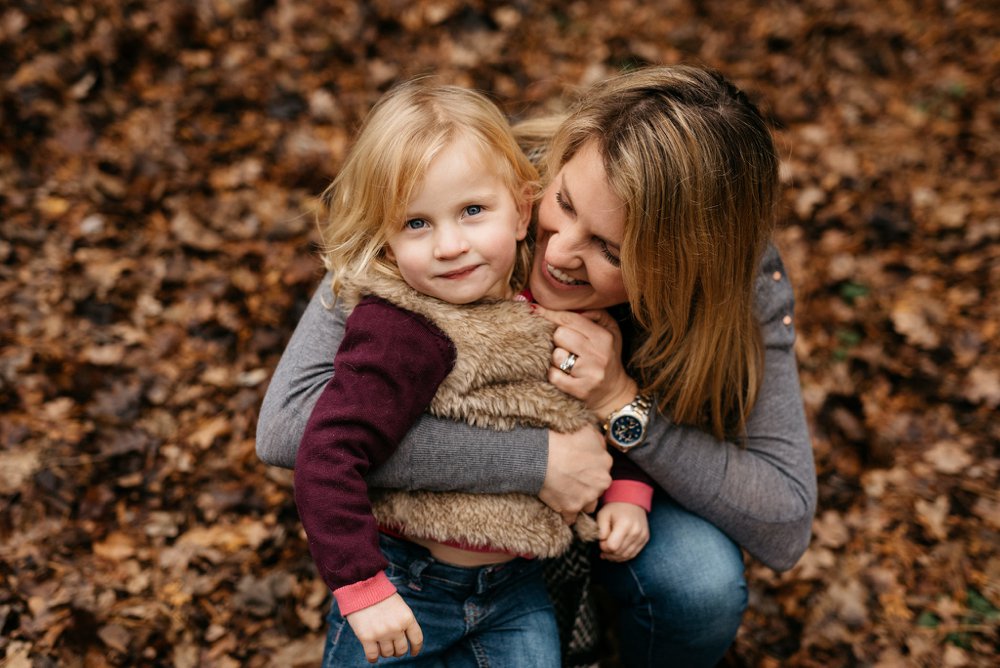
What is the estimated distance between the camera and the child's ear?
6.77 ft

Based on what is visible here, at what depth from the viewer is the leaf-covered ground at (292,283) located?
2.79 m

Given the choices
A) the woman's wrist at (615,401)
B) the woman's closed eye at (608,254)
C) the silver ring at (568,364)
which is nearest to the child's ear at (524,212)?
the woman's closed eye at (608,254)

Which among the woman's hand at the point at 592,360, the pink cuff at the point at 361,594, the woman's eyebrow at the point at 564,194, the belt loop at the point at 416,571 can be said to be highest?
the woman's eyebrow at the point at 564,194

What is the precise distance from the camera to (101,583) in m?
2.64

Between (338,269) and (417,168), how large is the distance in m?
0.39

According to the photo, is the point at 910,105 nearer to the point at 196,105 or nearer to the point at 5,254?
the point at 196,105

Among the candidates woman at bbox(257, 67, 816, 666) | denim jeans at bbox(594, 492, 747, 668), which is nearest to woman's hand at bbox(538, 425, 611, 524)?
woman at bbox(257, 67, 816, 666)

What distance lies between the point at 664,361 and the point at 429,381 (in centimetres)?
74

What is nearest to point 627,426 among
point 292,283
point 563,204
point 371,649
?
point 563,204

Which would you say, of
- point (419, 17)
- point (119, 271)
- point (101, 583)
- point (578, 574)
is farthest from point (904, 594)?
point (419, 17)

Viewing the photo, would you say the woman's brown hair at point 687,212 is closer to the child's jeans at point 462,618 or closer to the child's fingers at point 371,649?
the child's jeans at point 462,618

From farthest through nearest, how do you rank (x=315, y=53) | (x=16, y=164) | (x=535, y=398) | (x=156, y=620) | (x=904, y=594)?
1. (x=315, y=53)
2. (x=16, y=164)
3. (x=904, y=594)
4. (x=156, y=620)
5. (x=535, y=398)

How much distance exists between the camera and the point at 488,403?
1.95 metres

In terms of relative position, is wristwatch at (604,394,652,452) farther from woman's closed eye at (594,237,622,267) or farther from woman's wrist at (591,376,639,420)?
woman's closed eye at (594,237,622,267)
